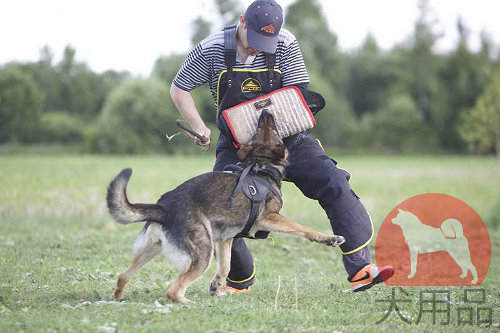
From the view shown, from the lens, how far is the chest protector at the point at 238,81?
22.2 feet

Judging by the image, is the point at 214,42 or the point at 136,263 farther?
the point at 214,42

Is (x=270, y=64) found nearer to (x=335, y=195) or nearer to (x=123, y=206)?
(x=335, y=195)

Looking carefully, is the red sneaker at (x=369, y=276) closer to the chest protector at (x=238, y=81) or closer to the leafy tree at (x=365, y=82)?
the chest protector at (x=238, y=81)

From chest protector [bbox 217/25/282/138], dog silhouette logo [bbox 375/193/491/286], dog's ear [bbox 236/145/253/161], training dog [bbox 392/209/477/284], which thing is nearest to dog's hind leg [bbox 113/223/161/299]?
dog's ear [bbox 236/145/253/161]

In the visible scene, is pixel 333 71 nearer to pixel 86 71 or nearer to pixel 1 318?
pixel 86 71

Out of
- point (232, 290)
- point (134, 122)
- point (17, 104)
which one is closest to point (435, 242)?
point (232, 290)

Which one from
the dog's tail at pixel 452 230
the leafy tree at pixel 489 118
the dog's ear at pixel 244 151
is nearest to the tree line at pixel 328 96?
the leafy tree at pixel 489 118

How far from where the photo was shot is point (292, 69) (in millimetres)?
6992

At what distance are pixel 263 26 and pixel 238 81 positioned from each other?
717 millimetres

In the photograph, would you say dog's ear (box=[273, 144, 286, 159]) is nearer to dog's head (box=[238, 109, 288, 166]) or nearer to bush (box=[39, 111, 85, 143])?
dog's head (box=[238, 109, 288, 166])

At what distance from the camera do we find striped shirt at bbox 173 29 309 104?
269 inches

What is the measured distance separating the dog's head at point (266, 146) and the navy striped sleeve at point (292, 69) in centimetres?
48

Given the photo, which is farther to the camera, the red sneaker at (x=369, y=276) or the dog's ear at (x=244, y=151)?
the dog's ear at (x=244, y=151)

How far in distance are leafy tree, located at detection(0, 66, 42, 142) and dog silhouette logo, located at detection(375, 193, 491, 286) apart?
28535 millimetres
